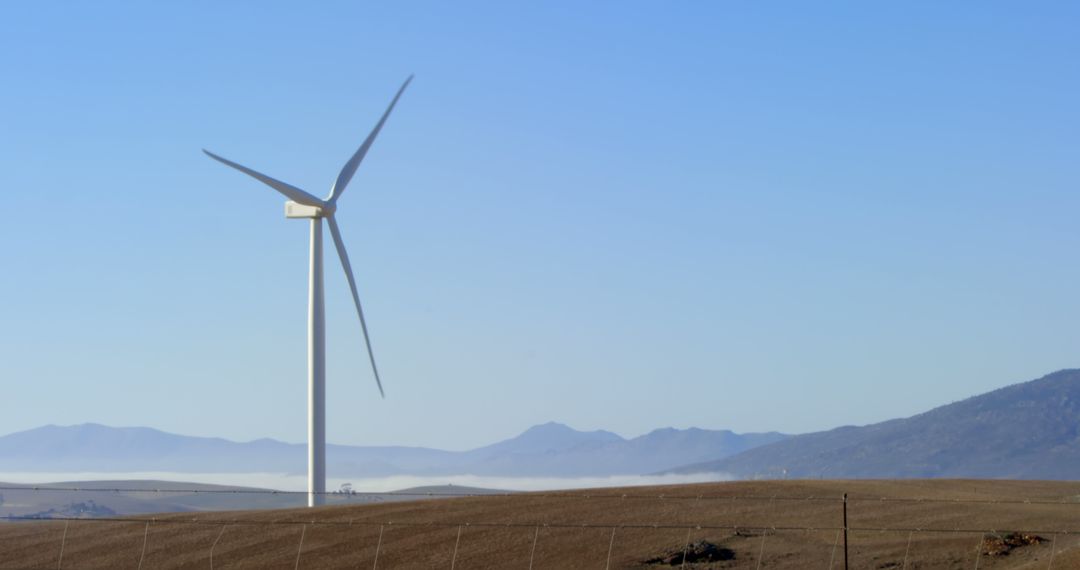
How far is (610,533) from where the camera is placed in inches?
2307

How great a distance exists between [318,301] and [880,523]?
34195 millimetres

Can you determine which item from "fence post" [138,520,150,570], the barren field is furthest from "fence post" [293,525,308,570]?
"fence post" [138,520,150,570]

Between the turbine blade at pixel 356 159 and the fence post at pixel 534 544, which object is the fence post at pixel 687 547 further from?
the turbine blade at pixel 356 159

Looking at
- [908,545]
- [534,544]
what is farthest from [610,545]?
[908,545]

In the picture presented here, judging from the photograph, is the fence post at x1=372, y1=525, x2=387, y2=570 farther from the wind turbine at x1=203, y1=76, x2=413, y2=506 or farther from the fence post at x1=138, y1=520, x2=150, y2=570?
the wind turbine at x1=203, y1=76, x2=413, y2=506

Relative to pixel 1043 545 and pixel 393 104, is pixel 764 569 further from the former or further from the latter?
pixel 393 104

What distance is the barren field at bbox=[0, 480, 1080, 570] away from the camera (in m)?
54.2

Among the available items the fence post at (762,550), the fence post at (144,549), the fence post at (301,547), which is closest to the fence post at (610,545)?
the fence post at (762,550)

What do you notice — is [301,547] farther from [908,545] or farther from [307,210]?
[307,210]

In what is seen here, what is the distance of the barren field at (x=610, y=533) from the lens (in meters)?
54.2

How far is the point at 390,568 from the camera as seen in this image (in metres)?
54.6

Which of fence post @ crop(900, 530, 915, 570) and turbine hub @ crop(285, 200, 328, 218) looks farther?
turbine hub @ crop(285, 200, 328, 218)

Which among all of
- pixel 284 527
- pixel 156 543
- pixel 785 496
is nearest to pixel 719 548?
pixel 785 496

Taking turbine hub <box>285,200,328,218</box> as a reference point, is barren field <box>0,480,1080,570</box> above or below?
below
